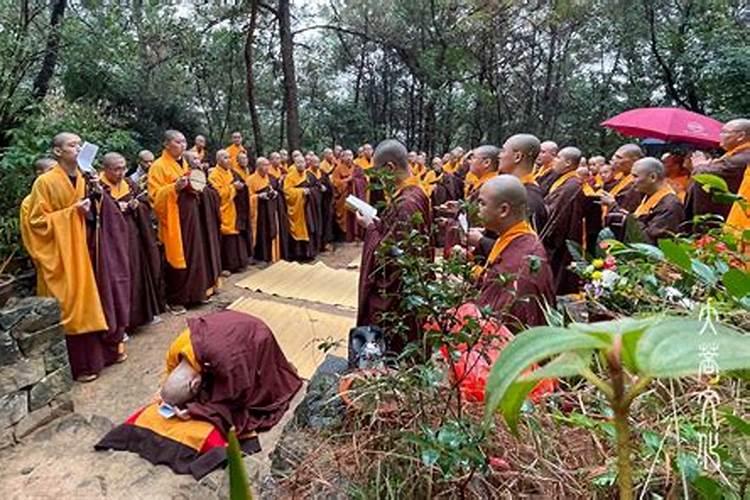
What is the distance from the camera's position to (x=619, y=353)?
46cm

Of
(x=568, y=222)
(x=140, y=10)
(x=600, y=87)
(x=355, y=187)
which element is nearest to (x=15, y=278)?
(x=568, y=222)

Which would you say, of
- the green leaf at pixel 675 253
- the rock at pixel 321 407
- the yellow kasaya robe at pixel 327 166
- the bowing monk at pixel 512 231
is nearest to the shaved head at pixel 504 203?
the bowing monk at pixel 512 231

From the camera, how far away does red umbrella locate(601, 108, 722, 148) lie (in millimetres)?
5098

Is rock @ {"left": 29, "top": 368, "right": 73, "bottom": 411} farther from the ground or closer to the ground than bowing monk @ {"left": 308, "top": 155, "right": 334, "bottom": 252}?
closer to the ground

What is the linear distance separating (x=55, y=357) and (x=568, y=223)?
397cm

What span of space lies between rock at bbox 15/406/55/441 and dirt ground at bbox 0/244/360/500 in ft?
0.12

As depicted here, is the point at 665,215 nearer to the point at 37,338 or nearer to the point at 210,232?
the point at 37,338

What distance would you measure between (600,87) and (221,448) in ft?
45.4

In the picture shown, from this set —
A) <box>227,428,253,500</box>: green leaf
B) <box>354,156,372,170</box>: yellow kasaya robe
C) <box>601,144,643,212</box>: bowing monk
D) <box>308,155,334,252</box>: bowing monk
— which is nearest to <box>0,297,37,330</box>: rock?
<box>227,428,253,500</box>: green leaf

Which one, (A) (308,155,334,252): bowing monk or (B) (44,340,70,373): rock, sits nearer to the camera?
(B) (44,340,70,373): rock

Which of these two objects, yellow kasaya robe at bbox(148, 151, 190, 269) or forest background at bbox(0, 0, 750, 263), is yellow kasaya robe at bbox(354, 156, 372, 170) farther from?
yellow kasaya robe at bbox(148, 151, 190, 269)

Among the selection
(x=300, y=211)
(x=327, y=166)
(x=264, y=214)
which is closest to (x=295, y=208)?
(x=300, y=211)

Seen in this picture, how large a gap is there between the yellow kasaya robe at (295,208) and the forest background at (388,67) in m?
2.37

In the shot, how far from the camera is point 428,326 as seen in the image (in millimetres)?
1192
